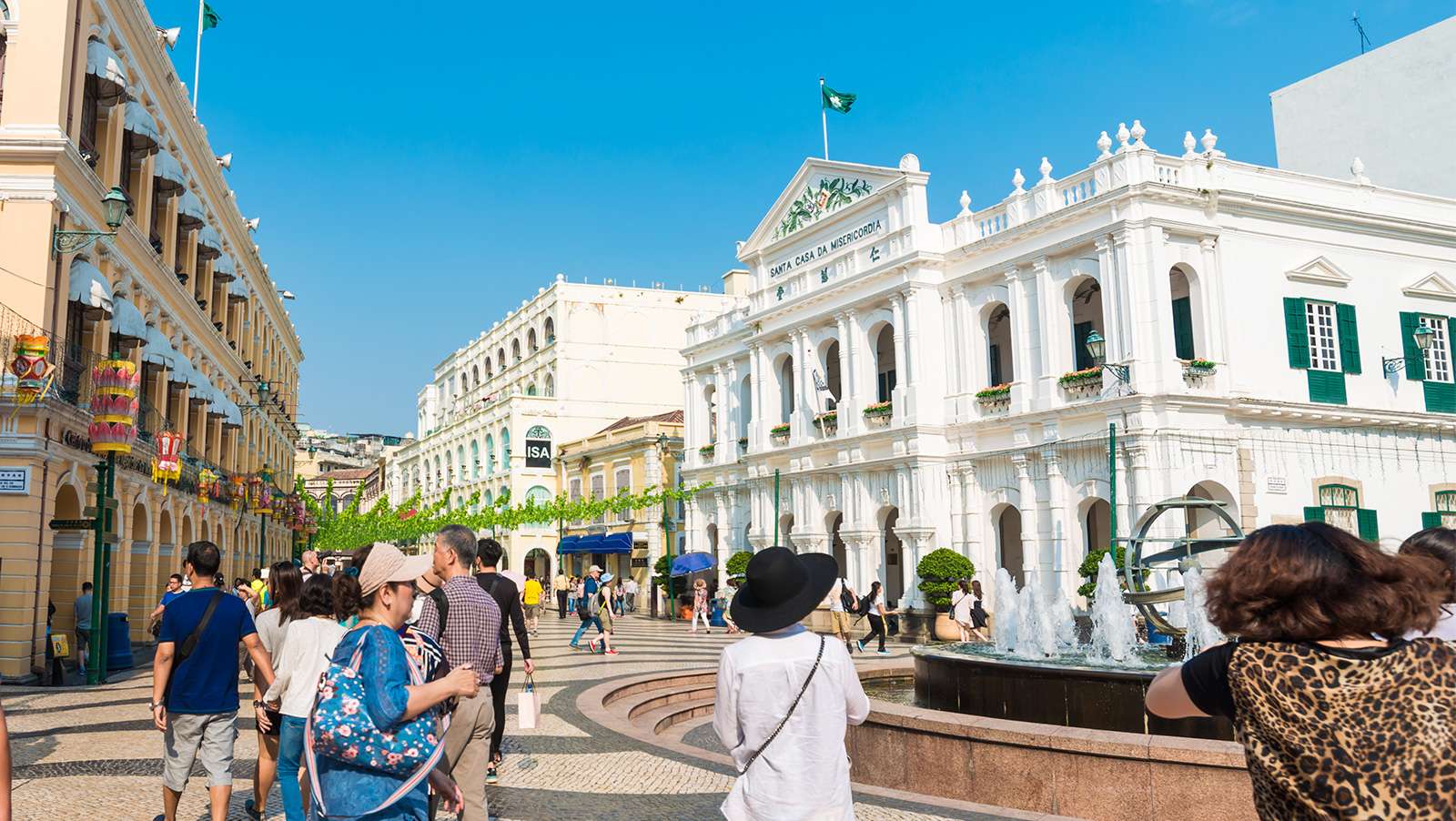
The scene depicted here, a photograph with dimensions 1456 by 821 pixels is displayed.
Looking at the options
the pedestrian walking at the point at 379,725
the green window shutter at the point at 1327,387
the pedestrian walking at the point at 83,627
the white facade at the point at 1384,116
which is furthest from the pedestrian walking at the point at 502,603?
the white facade at the point at 1384,116

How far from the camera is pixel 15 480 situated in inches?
684

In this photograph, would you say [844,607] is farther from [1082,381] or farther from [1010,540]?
[1010,540]

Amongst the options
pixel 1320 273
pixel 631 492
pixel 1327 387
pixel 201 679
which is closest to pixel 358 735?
pixel 201 679

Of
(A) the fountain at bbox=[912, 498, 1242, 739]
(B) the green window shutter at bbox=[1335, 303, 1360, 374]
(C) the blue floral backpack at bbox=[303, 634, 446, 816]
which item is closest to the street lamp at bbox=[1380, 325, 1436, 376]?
(B) the green window shutter at bbox=[1335, 303, 1360, 374]

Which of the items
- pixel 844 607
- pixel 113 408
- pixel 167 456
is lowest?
pixel 844 607

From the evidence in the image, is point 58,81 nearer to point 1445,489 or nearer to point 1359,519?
point 1359,519

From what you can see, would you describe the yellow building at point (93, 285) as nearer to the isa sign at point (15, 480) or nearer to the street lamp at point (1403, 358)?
the isa sign at point (15, 480)

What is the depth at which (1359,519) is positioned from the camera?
80.1 ft

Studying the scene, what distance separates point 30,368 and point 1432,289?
29.9m

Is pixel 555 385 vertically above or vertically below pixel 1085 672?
above

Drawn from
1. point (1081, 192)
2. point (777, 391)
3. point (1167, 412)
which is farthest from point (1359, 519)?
point (777, 391)

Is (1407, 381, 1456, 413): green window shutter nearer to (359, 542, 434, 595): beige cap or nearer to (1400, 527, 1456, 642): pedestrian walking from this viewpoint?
(1400, 527, 1456, 642): pedestrian walking

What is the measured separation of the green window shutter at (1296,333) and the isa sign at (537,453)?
3837 cm

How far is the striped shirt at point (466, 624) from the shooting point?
634 cm
